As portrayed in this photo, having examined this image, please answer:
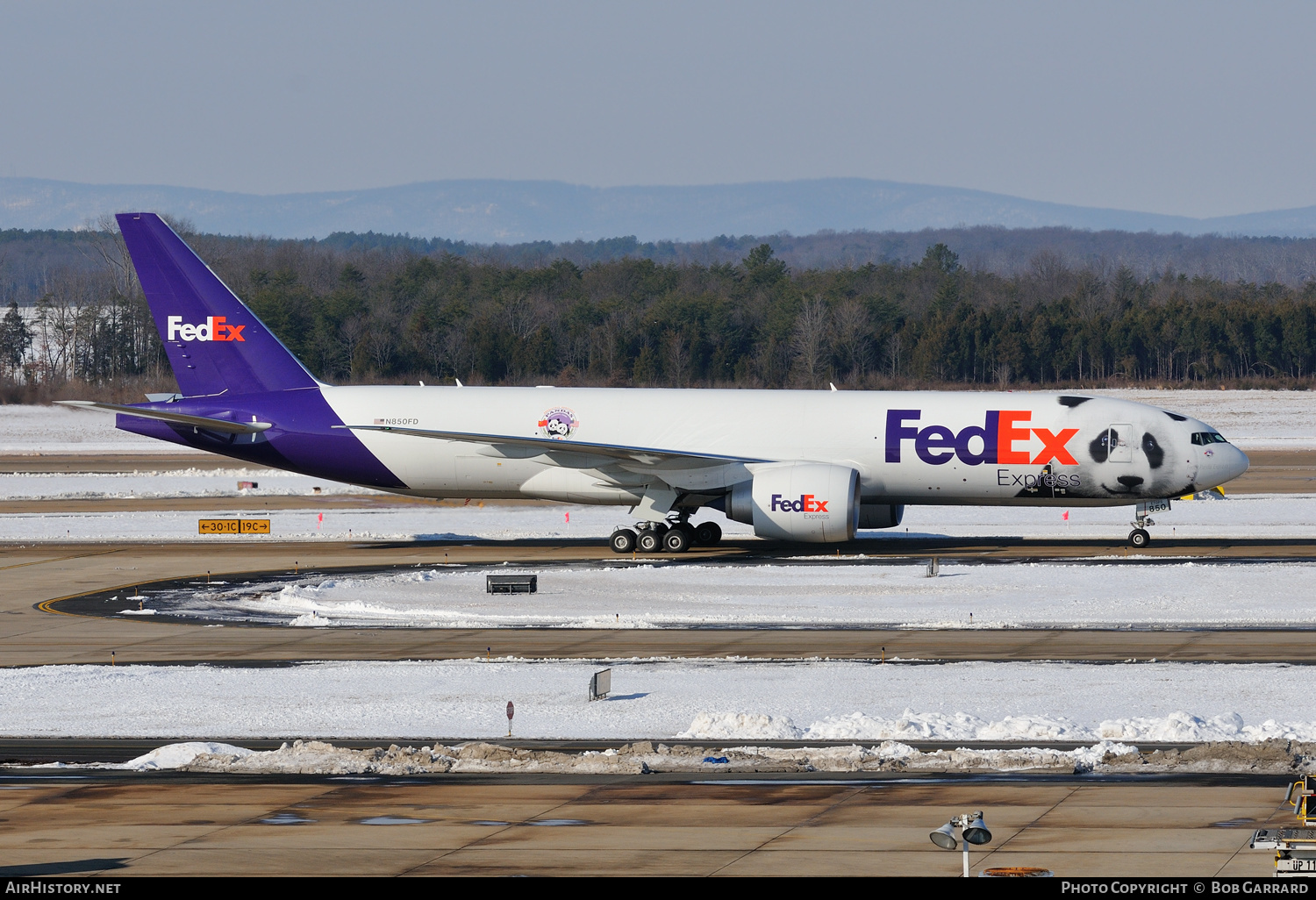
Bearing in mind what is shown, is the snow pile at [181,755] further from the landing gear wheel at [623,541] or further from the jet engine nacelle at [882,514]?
the jet engine nacelle at [882,514]

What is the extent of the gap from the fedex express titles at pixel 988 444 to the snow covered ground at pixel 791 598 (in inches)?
135

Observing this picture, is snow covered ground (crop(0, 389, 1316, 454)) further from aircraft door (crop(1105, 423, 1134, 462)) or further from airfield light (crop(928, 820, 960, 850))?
airfield light (crop(928, 820, 960, 850))

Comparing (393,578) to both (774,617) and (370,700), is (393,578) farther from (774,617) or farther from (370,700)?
(370,700)

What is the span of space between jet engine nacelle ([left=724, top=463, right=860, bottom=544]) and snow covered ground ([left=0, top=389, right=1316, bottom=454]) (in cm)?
4739

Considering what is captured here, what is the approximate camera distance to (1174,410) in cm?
10119

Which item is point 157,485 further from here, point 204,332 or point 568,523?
point 568,523

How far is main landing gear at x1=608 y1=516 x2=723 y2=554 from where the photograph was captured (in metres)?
41.4

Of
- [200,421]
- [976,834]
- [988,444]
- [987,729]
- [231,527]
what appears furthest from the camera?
[231,527]

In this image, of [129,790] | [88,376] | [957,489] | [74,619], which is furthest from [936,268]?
[129,790]

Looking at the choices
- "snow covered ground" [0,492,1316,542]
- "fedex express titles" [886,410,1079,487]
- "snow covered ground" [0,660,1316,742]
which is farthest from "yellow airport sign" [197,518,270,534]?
"snow covered ground" [0,660,1316,742]

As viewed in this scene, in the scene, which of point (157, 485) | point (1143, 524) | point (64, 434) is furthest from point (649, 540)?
point (64, 434)

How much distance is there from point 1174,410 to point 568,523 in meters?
64.5

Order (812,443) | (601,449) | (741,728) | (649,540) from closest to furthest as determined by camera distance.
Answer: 1. (741,728)
2. (601,449)
3. (812,443)
4. (649,540)

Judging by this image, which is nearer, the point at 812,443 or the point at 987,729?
the point at 987,729
